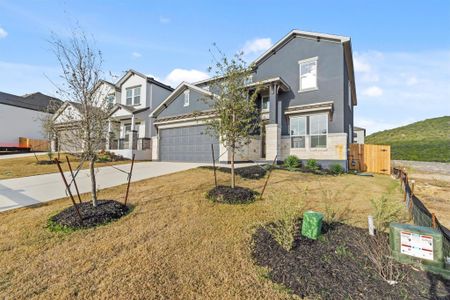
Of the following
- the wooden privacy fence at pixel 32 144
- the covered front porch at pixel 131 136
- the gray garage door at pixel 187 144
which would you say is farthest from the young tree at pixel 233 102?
the wooden privacy fence at pixel 32 144

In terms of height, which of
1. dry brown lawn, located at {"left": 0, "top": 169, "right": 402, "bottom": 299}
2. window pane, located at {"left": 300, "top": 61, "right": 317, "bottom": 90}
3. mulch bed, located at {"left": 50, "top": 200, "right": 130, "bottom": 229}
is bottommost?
dry brown lawn, located at {"left": 0, "top": 169, "right": 402, "bottom": 299}

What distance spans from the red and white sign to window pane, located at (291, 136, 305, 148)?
11.4 metres

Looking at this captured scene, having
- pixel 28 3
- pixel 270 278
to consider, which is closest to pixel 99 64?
pixel 28 3

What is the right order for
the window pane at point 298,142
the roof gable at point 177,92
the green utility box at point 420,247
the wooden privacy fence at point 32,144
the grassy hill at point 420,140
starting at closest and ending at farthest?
the green utility box at point 420,247, the window pane at point 298,142, the roof gable at point 177,92, the wooden privacy fence at point 32,144, the grassy hill at point 420,140

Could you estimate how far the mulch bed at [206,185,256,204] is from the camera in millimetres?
6132

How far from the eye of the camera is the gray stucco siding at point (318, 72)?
13445 millimetres

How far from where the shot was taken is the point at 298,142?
14.3 metres

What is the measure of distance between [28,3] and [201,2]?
20.0 ft

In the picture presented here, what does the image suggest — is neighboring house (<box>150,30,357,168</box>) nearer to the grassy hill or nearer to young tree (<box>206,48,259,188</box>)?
young tree (<box>206,48,259,188</box>)

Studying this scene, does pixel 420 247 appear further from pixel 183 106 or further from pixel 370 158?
pixel 183 106

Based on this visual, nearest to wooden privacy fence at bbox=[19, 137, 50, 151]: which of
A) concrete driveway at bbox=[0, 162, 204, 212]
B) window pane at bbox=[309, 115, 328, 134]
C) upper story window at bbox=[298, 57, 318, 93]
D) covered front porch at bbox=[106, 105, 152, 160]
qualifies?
covered front porch at bbox=[106, 105, 152, 160]

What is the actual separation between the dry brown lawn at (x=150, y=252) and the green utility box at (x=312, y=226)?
27 cm

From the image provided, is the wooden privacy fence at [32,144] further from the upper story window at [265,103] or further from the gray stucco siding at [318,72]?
the gray stucco siding at [318,72]

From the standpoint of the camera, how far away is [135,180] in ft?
29.5
